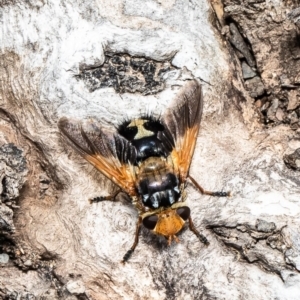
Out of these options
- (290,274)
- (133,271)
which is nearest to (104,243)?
(133,271)

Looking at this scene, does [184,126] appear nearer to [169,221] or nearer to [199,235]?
[169,221]

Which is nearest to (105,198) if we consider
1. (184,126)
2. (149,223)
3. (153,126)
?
(149,223)

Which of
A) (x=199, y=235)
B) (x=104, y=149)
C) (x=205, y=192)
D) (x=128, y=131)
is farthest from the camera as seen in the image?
(x=104, y=149)

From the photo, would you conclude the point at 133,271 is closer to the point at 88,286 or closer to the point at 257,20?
the point at 88,286

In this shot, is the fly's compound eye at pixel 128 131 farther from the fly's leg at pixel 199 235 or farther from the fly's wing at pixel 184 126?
the fly's leg at pixel 199 235

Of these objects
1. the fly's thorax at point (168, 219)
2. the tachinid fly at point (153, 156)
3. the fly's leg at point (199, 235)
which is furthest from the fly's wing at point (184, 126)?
the fly's leg at point (199, 235)

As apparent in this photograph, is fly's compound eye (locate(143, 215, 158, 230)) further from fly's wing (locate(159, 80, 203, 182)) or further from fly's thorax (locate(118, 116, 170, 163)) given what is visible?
fly's thorax (locate(118, 116, 170, 163))

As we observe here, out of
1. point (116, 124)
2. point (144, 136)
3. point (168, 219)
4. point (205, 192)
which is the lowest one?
point (168, 219)

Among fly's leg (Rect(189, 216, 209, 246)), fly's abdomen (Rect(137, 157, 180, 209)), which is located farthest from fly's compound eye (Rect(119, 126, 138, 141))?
fly's leg (Rect(189, 216, 209, 246))
